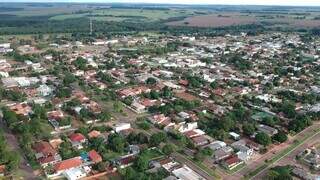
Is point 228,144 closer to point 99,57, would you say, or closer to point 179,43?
point 99,57

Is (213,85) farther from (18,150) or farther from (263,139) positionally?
(18,150)

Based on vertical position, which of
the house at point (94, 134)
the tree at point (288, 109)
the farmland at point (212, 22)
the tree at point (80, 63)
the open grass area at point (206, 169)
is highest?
the farmland at point (212, 22)

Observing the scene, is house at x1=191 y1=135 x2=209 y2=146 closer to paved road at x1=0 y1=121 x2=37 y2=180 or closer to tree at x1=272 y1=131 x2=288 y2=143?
tree at x1=272 y1=131 x2=288 y2=143

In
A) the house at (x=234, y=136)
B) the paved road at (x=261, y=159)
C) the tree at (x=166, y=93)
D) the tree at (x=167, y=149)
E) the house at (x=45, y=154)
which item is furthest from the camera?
the tree at (x=166, y=93)

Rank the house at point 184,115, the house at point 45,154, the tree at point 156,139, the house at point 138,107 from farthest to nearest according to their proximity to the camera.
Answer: the house at point 138,107 → the house at point 184,115 → the tree at point 156,139 → the house at point 45,154

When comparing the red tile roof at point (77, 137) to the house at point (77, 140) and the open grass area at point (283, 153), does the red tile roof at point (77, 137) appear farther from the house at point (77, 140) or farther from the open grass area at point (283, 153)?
the open grass area at point (283, 153)

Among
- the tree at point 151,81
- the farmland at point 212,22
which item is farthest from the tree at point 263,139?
the farmland at point 212,22
